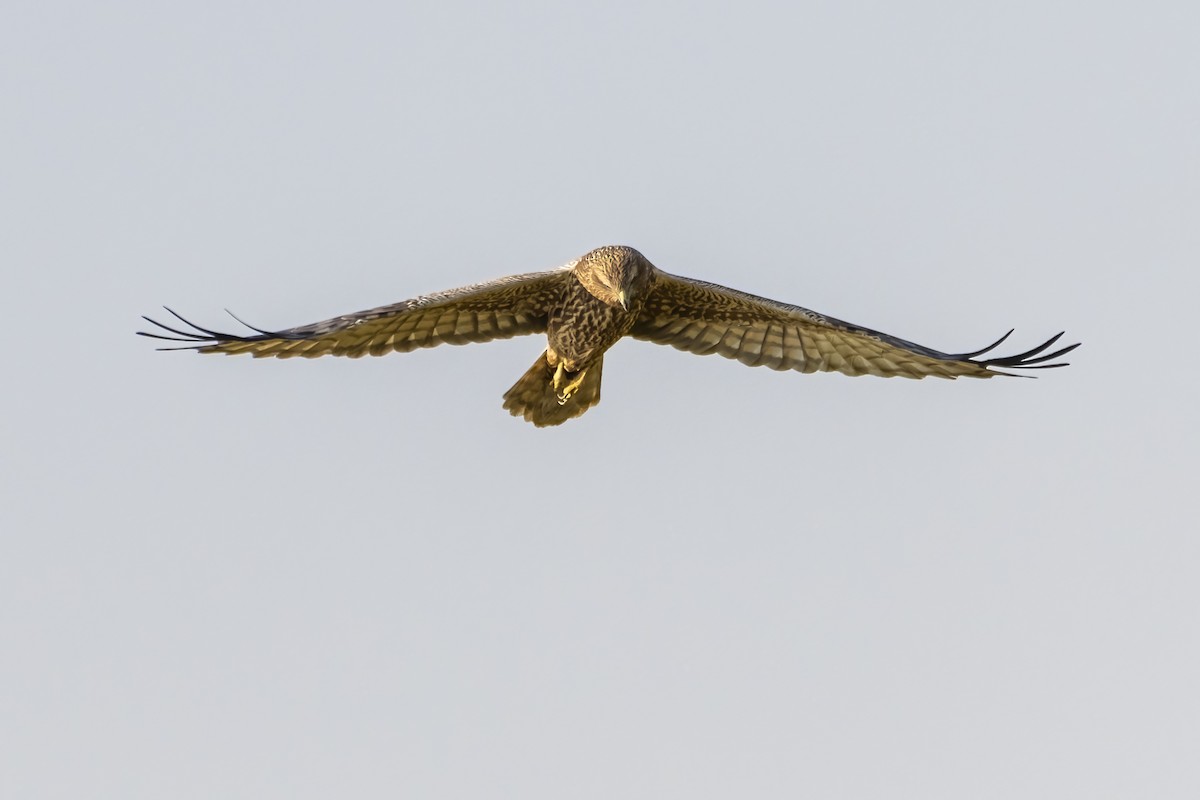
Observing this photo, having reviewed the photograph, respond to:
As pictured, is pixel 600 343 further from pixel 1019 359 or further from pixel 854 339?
pixel 1019 359

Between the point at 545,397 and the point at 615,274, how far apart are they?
A: 154 cm

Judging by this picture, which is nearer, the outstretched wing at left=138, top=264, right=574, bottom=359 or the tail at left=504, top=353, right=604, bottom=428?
the outstretched wing at left=138, top=264, right=574, bottom=359

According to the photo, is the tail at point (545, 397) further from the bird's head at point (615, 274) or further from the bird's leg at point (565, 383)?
the bird's head at point (615, 274)

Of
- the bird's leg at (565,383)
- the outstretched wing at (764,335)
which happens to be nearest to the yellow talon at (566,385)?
the bird's leg at (565,383)

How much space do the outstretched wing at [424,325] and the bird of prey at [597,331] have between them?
0.03ft

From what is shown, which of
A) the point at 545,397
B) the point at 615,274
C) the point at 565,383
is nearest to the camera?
the point at 615,274

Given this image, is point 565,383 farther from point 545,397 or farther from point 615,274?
point 615,274

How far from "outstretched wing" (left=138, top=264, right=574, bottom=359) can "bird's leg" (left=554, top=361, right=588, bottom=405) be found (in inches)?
16.3

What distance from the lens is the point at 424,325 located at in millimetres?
15164

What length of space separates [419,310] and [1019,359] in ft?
15.8

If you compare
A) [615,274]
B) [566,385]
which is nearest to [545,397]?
[566,385]

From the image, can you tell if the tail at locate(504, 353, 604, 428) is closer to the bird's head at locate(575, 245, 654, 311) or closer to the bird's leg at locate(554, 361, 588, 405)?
the bird's leg at locate(554, 361, 588, 405)

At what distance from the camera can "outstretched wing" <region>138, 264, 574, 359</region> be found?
14.2 m

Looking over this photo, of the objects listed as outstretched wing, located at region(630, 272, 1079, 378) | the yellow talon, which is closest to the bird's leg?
the yellow talon
